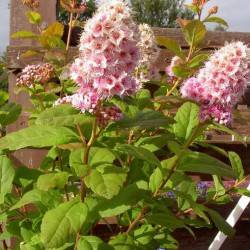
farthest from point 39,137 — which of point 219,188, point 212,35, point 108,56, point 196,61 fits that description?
point 212,35

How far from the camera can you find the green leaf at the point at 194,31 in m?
1.71

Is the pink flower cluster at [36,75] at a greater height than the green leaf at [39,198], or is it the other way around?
the pink flower cluster at [36,75]

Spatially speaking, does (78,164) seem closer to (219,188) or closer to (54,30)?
(54,30)

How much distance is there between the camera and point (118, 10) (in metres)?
1.33

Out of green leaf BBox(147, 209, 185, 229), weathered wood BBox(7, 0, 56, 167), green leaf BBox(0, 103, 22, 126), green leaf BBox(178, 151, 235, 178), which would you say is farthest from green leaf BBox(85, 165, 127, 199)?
weathered wood BBox(7, 0, 56, 167)

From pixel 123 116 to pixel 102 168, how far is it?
0.53 feet

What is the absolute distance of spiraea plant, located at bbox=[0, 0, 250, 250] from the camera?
1.32 meters

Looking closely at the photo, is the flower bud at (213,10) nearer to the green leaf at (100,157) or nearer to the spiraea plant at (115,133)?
the spiraea plant at (115,133)

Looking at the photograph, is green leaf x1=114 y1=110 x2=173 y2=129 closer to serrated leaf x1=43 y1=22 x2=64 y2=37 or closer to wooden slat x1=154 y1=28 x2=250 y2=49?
serrated leaf x1=43 y1=22 x2=64 y2=37

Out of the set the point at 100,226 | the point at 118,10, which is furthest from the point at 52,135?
the point at 100,226

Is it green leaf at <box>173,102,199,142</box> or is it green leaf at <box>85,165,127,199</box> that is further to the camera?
green leaf at <box>173,102,199,142</box>

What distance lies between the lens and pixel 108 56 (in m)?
1.27

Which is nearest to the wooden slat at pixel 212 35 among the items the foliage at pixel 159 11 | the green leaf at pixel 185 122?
the green leaf at pixel 185 122

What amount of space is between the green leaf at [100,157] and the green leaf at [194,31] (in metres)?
0.50
